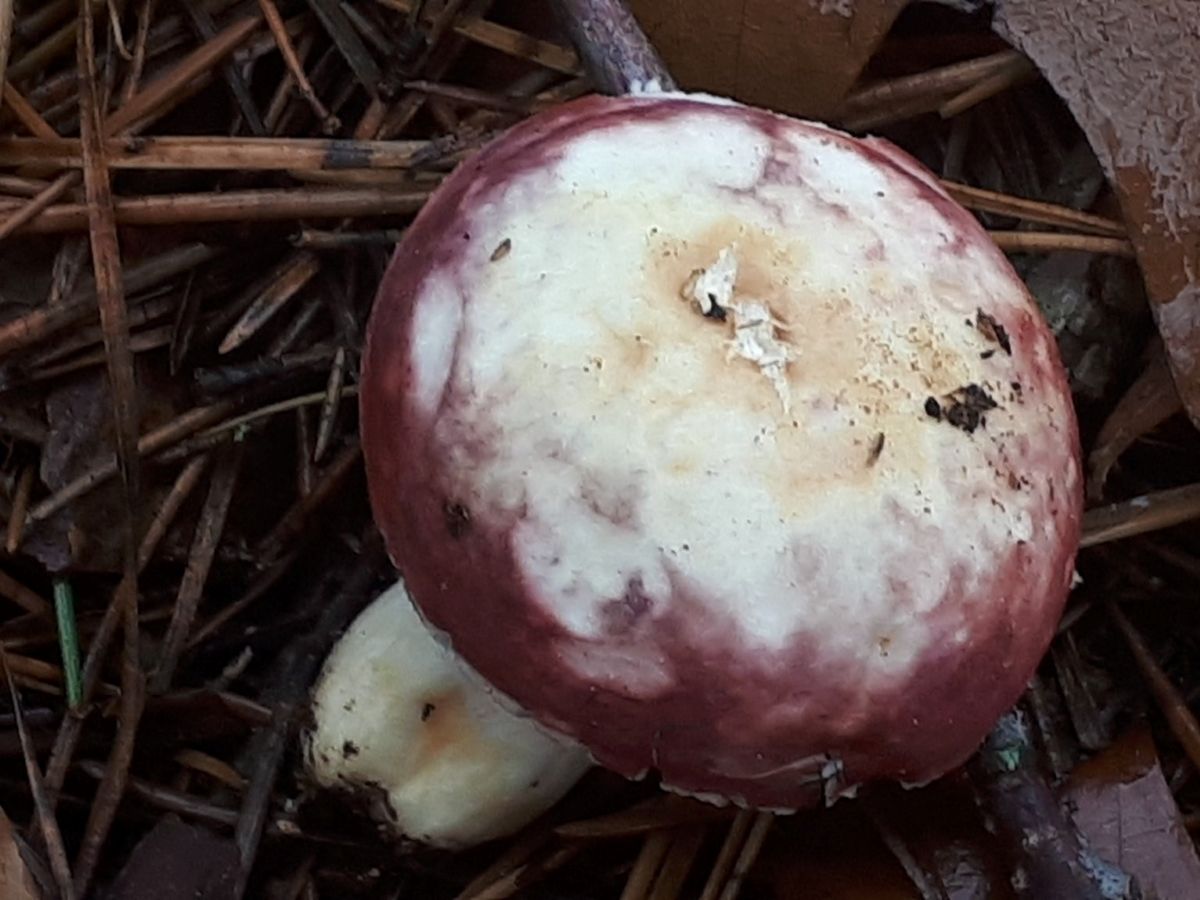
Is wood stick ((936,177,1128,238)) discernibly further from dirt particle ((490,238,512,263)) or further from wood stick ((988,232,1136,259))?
dirt particle ((490,238,512,263))

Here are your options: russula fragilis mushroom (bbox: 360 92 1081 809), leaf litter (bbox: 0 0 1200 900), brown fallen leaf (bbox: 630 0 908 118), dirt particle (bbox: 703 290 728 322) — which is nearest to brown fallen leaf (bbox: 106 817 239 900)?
leaf litter (bbox: 0 0 1200 900)

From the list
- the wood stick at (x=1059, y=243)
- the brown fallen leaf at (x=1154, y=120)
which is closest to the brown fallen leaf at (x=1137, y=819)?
the brown fallen leaf at (x=1154, y=120)

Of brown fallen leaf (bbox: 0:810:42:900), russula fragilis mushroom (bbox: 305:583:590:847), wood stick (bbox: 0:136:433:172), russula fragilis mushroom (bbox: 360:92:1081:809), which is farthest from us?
wood stick (bbox: 0:136:433:172)

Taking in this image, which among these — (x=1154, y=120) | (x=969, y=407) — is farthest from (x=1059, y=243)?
(x=969, y=407)

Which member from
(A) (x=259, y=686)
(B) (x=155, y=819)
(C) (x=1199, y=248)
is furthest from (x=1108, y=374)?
(B) (x=155, y=819)

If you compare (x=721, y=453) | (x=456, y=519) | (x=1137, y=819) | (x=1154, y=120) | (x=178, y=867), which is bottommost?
(x=178, y=867)

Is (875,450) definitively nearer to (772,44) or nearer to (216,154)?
(772,44)
